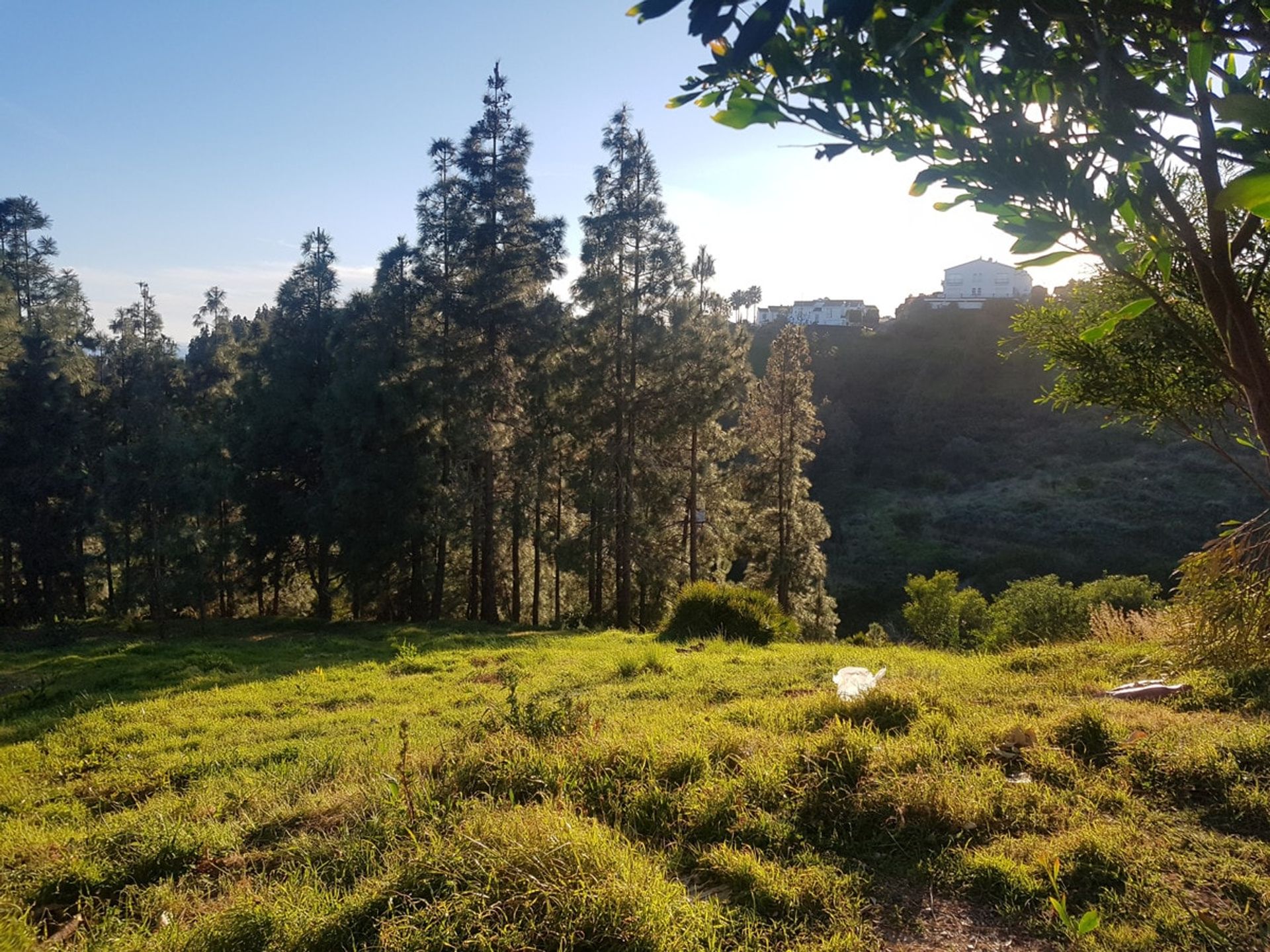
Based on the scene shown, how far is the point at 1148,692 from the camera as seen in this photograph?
17.3 feet

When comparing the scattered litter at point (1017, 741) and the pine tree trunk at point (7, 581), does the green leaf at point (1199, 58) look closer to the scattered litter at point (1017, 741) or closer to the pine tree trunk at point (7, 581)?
the scattered litter at point (1017, 741)

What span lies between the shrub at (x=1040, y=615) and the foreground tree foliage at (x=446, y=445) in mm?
8676

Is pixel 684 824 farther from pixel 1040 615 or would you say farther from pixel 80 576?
pixel 80 576

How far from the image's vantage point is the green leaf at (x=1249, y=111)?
50.0 inches

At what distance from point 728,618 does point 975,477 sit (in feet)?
145

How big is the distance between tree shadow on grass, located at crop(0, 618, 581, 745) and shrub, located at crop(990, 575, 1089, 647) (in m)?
7.74

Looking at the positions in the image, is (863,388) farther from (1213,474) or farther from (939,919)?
(939,919)

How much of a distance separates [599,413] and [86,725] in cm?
1390

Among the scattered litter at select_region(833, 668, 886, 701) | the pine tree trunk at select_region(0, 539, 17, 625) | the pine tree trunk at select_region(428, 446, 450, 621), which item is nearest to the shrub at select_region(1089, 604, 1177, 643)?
the scattered litter at select_region(833, 668, 886, 701)

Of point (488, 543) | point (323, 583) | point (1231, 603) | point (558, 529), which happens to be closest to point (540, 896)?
point (1231, 603)

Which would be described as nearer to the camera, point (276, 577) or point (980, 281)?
point (276, 577)

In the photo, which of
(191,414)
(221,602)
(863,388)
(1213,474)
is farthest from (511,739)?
(863,388)

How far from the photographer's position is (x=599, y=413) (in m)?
19.6

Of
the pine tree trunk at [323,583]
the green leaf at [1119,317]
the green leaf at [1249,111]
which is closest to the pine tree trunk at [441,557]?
the pine tree trunk at [323,583]
